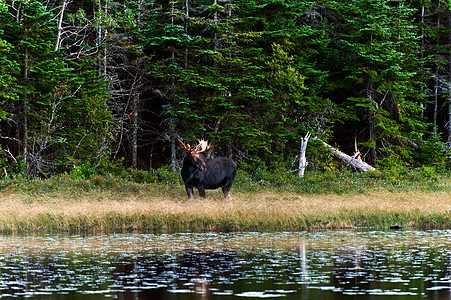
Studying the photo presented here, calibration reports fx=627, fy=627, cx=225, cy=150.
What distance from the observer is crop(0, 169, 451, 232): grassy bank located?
1759 cm

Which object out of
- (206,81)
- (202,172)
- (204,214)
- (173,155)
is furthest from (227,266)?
(173,155)

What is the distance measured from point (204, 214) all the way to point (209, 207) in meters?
0.68

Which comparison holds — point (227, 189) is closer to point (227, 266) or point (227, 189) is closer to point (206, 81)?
point (206, 81)

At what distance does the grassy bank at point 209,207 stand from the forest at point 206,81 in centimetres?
377

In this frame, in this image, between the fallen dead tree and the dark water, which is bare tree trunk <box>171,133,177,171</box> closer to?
the fallen dead tree

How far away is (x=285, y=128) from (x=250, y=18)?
18.7ft

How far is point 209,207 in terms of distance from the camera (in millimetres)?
18594

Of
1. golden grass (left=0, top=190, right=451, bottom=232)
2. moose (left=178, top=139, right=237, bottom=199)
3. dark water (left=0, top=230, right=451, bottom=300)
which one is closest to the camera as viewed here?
dark water (left=0, top=230, right=451, bottom=300)

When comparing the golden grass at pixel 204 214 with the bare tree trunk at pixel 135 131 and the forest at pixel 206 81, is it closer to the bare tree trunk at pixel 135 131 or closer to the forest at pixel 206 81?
the forest at pixel 206 81

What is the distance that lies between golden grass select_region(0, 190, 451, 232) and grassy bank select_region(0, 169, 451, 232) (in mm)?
27

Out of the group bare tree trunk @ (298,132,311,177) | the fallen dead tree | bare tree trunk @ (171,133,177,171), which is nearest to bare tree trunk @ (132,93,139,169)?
bare tree trunk @ (171,133,177,171)

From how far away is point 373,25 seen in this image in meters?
31.3

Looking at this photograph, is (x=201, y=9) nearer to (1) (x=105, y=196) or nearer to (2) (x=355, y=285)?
(1) (x=105, y=196)

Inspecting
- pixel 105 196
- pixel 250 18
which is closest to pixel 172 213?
pixel 105 196
